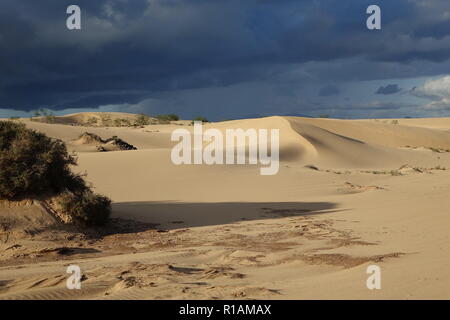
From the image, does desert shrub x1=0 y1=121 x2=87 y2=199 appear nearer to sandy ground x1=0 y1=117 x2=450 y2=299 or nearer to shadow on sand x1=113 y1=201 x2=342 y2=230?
sandy ground x1=0 y1=117 x2=450 y2=299

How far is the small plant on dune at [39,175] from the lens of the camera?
1072 cm

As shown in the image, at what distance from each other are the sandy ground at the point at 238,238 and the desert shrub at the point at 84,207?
38 centimetres

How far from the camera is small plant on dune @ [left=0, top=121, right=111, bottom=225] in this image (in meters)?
10.7

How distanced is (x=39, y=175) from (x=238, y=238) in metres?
4.04

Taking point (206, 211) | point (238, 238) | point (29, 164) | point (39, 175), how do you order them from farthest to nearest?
point (206, 211)
point (29, 164)
point (39, 175)
point (238, 238)

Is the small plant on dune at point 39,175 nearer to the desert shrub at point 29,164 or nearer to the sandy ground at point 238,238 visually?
the desert shrub at point 29,164

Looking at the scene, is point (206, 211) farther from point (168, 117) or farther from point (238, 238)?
point (168, 117)

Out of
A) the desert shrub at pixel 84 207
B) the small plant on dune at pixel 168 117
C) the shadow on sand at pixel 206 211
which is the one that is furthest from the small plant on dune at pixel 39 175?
the small plant on dune at pixel 168 117

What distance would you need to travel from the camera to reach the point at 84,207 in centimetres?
1111

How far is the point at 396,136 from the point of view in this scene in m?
50.7

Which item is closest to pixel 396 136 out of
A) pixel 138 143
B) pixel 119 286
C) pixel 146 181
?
pixel 138 143

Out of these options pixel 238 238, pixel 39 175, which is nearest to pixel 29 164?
pixel 39 175
